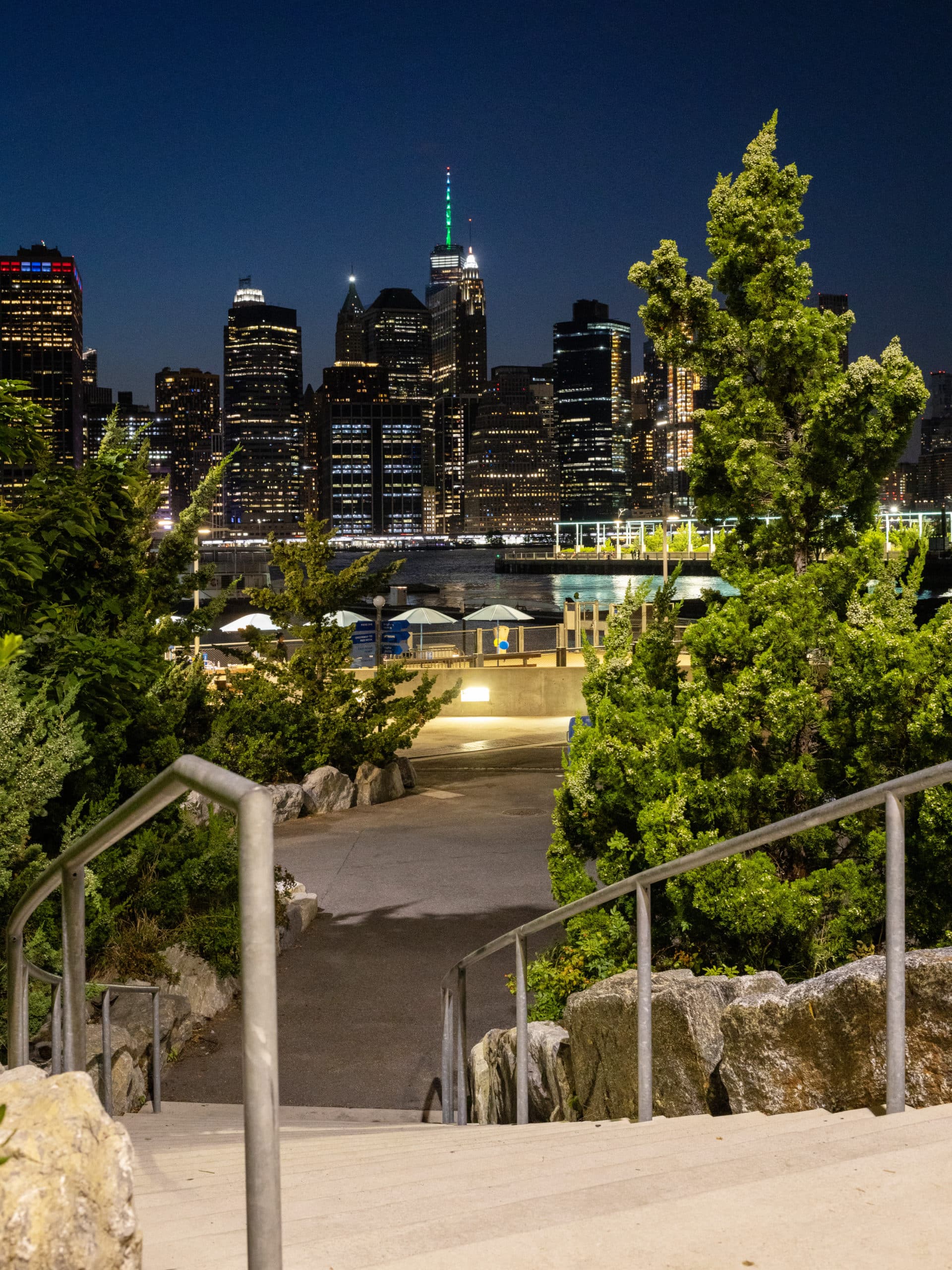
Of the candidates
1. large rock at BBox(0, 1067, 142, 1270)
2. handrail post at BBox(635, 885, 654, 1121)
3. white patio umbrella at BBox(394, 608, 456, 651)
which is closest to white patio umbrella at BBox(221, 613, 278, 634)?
white patio umbrella at BBox(394, 608, 456, 651)

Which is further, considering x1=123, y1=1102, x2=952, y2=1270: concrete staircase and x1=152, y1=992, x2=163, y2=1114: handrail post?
x1=152, y1=992, x2=163, y2=1114: handrail post

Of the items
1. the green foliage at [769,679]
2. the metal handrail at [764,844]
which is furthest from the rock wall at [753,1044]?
the green foliage at [769,679]

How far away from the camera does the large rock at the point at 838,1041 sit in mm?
3186

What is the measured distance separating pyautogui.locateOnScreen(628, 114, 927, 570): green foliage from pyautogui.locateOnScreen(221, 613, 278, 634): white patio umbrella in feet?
35.7

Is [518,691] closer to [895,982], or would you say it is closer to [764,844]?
[764,844]

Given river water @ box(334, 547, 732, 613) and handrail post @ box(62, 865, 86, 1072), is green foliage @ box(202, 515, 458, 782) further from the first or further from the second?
river water @ box(334, 547, 732, 613)

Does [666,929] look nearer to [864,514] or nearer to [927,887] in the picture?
[927,887]

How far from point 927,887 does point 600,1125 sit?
231 centimetres

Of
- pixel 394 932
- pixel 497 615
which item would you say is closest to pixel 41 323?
pixel 497 615

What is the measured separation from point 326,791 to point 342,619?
43.0 ft

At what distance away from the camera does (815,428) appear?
6.67 metres

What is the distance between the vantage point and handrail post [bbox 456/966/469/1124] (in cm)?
579

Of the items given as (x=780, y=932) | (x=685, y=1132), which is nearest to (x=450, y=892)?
(x=780, y=932)

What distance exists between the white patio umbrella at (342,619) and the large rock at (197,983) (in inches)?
341
